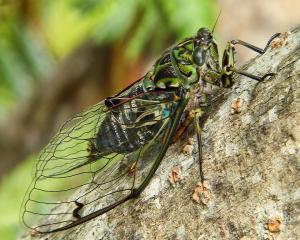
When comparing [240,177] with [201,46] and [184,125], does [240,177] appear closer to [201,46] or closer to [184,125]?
[184,125]

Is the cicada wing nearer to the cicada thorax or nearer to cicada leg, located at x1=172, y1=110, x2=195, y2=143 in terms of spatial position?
the cicada thorax

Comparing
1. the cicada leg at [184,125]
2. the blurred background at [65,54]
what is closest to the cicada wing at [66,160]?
the cicada leg at [184,125]

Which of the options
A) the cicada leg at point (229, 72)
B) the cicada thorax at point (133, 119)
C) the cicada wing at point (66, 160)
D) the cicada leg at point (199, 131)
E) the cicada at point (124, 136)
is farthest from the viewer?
the cicada wing at point (66, 160)

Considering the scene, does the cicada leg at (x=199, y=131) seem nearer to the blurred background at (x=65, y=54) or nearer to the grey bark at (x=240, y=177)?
the grey bark at (x=240, y=177)

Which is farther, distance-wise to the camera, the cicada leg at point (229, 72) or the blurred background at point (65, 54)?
the blurred background at point (65, 54)

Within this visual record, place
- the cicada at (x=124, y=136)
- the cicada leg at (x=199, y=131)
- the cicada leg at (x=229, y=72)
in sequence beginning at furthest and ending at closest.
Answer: the cicada at (x=124, y=136), the cicada leg at (x=229, y=72), the cicada leg at (x=199, y=131)

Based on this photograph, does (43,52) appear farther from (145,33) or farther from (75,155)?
(75,155)

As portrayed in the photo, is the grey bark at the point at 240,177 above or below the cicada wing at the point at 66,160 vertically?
below
